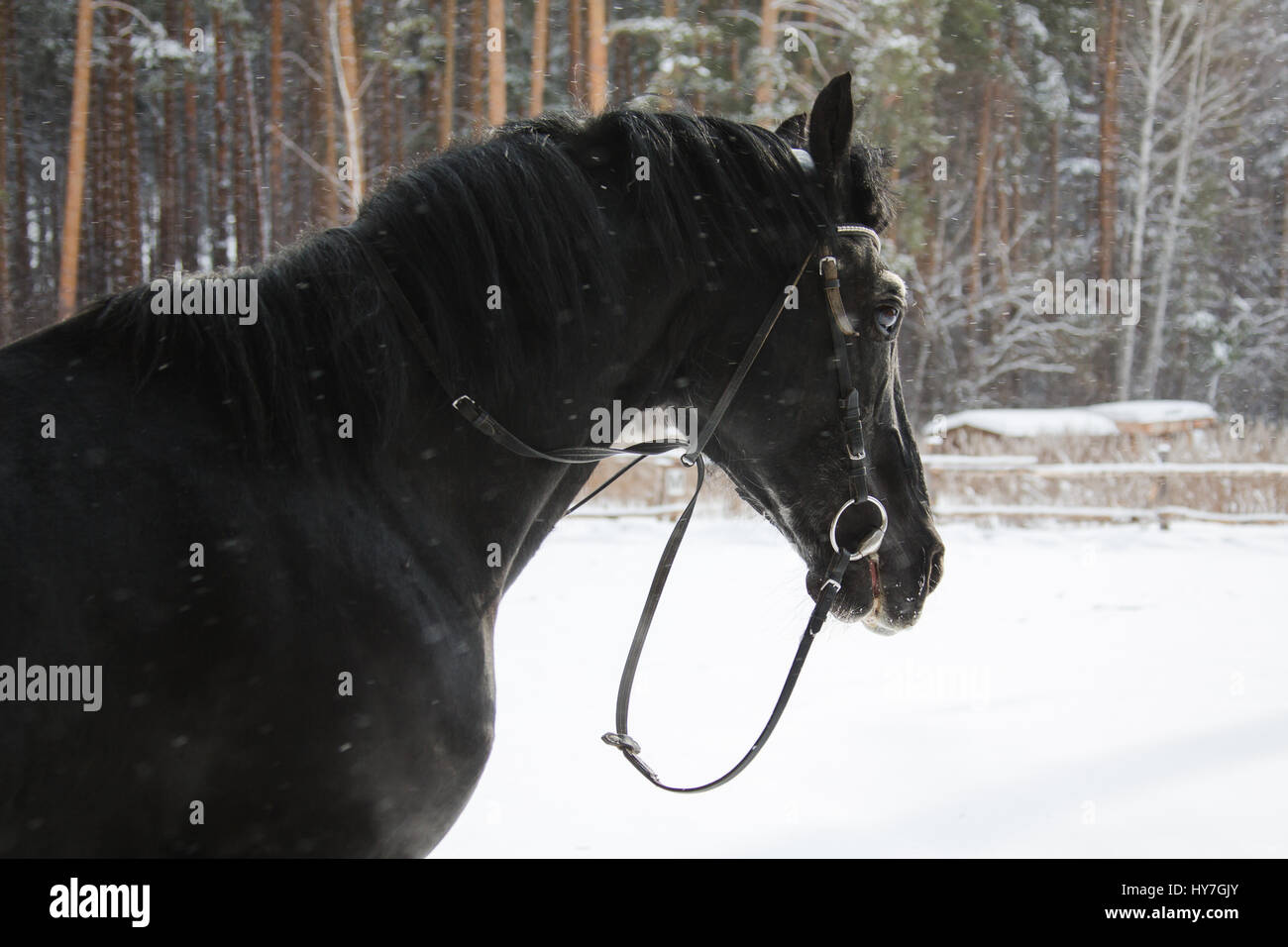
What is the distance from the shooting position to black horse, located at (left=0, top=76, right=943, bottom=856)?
132 centimetres

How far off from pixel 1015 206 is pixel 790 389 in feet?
76.7

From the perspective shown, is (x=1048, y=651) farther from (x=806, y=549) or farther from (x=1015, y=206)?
(x=1015, y=206)

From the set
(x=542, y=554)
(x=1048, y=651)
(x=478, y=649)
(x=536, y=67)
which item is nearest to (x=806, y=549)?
(x=478, y=649)

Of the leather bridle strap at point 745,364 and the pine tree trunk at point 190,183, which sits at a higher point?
the pine tree trunk at point 190,183

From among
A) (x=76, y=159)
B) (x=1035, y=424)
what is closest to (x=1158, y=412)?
(x=1035, y=424)

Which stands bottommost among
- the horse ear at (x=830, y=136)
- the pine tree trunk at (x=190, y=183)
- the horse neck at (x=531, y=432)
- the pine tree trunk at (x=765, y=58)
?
the horse neck at (x=531, y=432)

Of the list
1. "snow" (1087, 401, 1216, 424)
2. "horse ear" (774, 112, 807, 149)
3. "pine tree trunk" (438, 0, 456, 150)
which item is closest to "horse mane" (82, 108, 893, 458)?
"horse ear" (774, 112, 807, 149)

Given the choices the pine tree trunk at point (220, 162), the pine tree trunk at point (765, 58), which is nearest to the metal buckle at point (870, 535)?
the pine tree trunk at point (765, 58)

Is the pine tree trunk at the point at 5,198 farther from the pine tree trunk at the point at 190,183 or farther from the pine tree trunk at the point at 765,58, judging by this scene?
the pine tree trunk at the point at 765,58

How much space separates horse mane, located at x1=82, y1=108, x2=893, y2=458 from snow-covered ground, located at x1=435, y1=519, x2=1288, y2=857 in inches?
34.2

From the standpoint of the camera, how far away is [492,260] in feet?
5.61

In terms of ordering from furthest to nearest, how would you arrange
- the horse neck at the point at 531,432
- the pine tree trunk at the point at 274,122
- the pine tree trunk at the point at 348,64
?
the pine tree trunk at the point at 274,122, the pine tree trunk at the point at 348,64, the horse neck at the point at 531,432

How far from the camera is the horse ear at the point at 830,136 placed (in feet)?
6.28

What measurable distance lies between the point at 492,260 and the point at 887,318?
815mm
